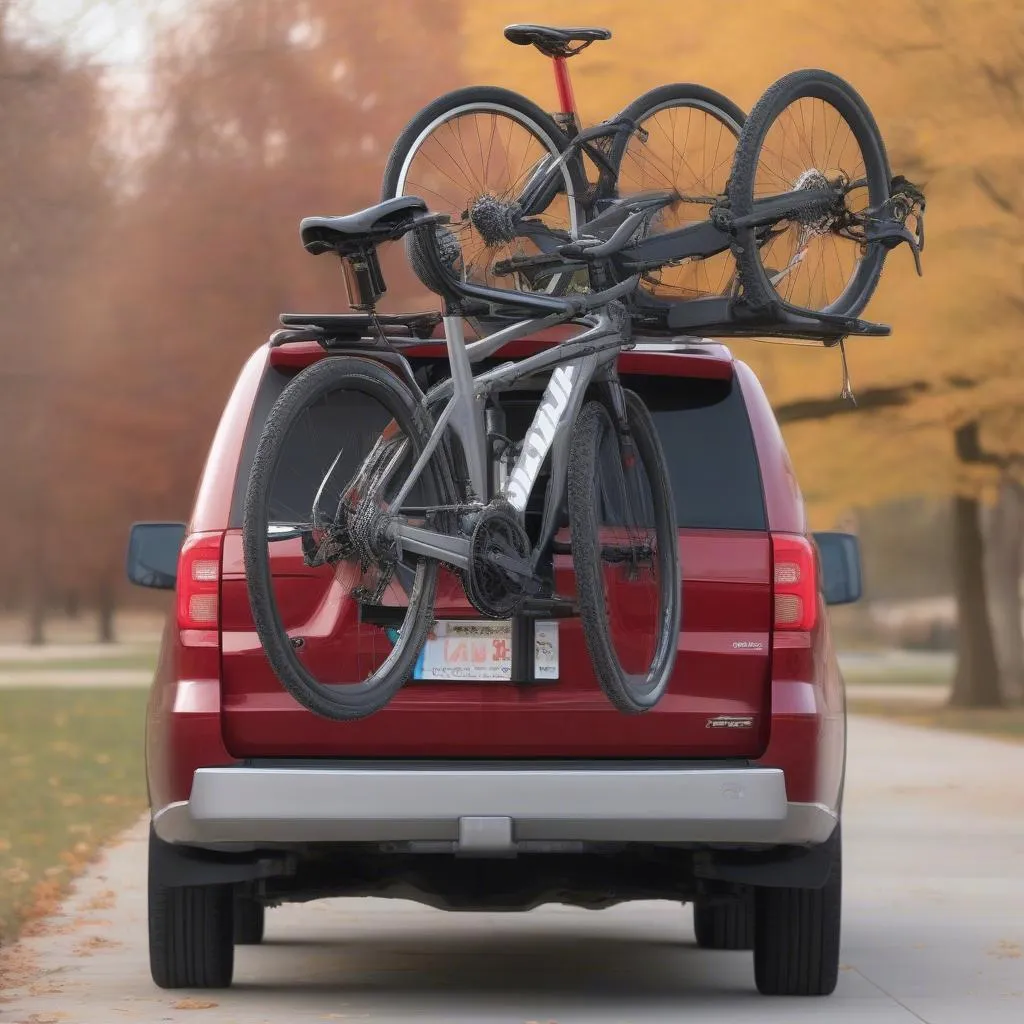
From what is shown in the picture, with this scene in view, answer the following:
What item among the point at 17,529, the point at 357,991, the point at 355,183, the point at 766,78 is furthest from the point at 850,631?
the point at 357,991

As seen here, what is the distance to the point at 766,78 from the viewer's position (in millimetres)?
24062

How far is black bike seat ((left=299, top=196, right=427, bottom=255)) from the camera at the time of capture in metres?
6.77

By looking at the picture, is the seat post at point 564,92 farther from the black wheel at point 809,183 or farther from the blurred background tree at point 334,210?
the blurred background tree at point 334,210

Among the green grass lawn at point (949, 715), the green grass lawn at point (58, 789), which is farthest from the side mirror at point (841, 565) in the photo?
the green grass lawn at point (949, 715)

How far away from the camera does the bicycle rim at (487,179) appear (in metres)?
7.45

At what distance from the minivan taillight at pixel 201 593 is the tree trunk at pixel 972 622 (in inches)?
959

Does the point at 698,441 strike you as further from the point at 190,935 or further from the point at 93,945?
the point at 93,945

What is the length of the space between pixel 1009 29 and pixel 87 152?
17.1 m

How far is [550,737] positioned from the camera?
7000 mm

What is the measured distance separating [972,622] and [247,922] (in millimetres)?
22488

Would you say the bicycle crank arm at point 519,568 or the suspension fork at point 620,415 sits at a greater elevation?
the suspension fork at point 620,415

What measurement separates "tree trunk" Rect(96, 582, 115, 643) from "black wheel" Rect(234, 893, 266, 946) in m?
61.0

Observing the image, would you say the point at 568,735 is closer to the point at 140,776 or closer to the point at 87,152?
the point at 140,776

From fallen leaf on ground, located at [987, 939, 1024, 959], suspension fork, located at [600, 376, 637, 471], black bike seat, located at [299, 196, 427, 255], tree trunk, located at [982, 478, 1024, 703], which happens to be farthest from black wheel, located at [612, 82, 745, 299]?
tree trunk, located at [982, 478, 1024, 703]
